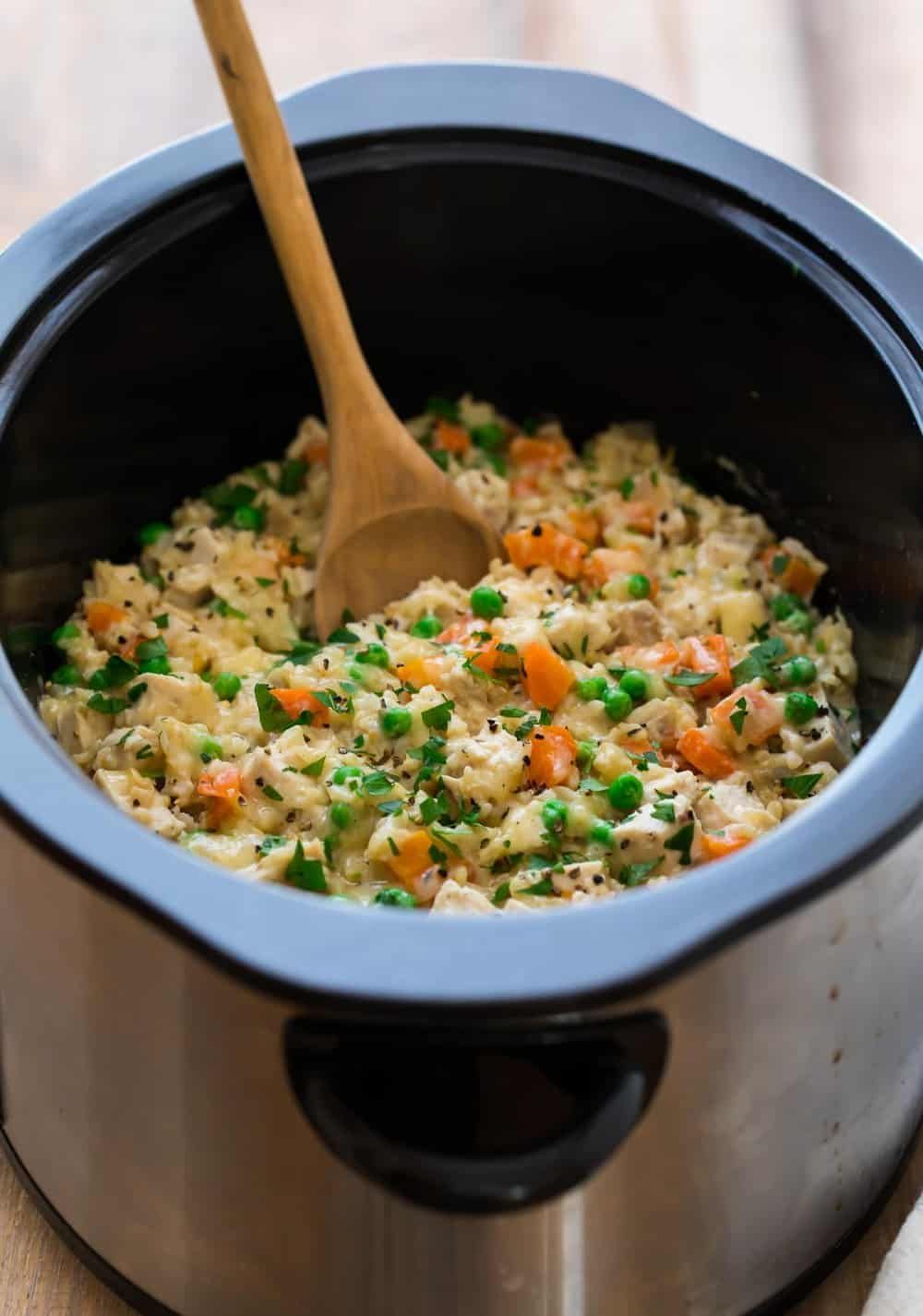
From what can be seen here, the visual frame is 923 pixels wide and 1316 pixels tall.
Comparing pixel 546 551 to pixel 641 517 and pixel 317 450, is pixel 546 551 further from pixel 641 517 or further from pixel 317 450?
pixel 317 450

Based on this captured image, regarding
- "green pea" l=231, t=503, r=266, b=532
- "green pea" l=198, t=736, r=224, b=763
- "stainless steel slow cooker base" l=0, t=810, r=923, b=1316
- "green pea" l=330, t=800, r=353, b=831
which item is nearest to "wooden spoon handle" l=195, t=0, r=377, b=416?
"green pea" l=231, t=503, r=266, b=532

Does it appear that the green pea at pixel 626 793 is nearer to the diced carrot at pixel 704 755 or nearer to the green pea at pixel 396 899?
the diced carrot at pixel 704 755

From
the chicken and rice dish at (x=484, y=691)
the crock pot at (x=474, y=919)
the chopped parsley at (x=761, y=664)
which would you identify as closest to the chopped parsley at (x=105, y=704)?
the chicken and rice dish at (x=484, y=691)

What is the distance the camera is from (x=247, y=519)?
8.06 feet

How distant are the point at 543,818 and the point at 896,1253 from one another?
0.60 meters

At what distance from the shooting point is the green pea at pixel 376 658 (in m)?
2.18

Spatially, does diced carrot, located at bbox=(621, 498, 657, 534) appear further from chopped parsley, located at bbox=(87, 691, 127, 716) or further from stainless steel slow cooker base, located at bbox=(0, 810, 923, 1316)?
stainless steel slow cooker base, located at bbox=(0, 810, 923, 1316)

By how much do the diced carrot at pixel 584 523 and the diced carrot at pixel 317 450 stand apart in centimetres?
39

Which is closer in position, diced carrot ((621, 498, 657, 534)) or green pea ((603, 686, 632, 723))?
green pea ((603, 686, 632, 723))

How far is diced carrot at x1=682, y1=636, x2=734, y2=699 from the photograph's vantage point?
7.21ft

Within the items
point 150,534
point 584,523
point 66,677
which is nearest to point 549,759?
point 584,523

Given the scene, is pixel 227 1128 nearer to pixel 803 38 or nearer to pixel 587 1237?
pixel 587 1237

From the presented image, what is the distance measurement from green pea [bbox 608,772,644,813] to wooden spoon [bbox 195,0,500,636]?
0.58m

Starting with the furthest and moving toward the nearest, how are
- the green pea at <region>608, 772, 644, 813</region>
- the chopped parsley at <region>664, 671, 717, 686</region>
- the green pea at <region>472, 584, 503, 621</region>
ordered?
the green pea at <region>472, 584, 503, 621</region> → the chopped parsley at <region>664, 671, 717, 686</region> → the green pea at <region>608, 772, 644, 813</region>
